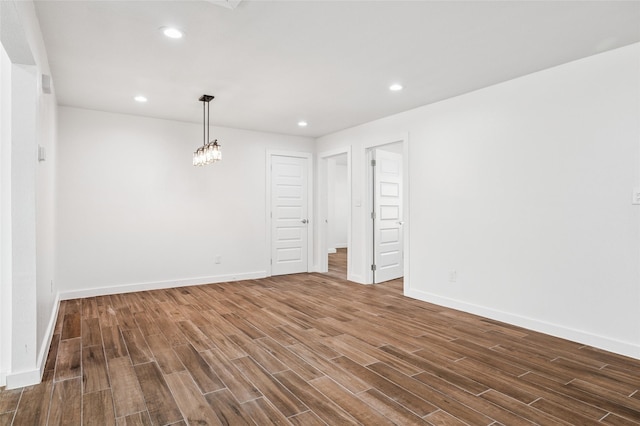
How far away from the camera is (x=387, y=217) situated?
5.74m

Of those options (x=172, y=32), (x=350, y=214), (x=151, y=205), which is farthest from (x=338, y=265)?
(x=172, y=32)

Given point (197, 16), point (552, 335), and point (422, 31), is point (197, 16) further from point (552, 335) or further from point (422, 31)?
point (552, 335)

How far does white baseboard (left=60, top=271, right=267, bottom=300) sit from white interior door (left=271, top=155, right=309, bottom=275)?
1.61 feet

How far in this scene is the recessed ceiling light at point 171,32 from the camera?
260 cm

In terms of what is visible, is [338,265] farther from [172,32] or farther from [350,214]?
[172,32]

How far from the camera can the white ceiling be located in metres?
2.37

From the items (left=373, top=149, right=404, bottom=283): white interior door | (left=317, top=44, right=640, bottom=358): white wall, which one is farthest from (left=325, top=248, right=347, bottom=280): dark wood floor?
(left=317, top=44, right=640, bottom=358): white wall

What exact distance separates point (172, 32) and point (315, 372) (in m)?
2.67

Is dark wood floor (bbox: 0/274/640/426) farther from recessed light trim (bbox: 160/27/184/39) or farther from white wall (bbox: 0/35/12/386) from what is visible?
recessed light trim (bbox: 160/27/184/39)

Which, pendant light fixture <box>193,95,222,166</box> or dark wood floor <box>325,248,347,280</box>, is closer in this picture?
pendant light fixture <box>193,95,222,166</box>

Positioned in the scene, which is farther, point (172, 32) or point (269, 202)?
point (269, 202)

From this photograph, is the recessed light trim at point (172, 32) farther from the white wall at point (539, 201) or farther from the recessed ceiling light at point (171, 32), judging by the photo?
the white wall at point (539, 201)

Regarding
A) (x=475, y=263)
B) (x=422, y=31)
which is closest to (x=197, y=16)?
(x=422, y=31)

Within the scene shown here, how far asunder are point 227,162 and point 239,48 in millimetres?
2979
